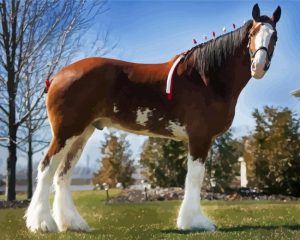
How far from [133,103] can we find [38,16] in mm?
2419

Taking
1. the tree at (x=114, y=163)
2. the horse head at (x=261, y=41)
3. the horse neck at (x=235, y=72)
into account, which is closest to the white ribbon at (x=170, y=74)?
the horse neck at (x=235, y=72)

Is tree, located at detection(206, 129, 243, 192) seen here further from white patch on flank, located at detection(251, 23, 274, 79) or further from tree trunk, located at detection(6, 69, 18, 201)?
white patch on flank, located at detection(251, 23, 274, 79)

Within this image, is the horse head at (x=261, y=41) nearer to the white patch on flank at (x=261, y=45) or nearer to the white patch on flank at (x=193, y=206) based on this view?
A: the white patch on flank at (x=261, y=45)

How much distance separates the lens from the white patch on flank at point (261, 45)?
2740mm

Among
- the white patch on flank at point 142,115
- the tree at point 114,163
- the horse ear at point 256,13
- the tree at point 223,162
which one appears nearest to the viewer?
the horse ear at point 256,13

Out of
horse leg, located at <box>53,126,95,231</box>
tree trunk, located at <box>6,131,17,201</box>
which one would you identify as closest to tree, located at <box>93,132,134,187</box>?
tree trunk, located at <box>6,131,17,201</box>

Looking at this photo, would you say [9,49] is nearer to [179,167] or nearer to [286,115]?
[286,115]

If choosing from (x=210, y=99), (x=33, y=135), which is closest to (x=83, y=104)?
(x=210, y=99)

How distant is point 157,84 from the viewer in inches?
117

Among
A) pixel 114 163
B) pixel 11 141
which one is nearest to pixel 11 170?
pixel 11 141

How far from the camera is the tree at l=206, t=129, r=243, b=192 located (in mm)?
9000

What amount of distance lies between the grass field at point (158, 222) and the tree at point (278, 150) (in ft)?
10.8

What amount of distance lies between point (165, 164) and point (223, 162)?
127 cm

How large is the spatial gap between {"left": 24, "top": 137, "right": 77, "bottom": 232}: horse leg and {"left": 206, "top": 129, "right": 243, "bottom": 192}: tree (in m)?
6.04
